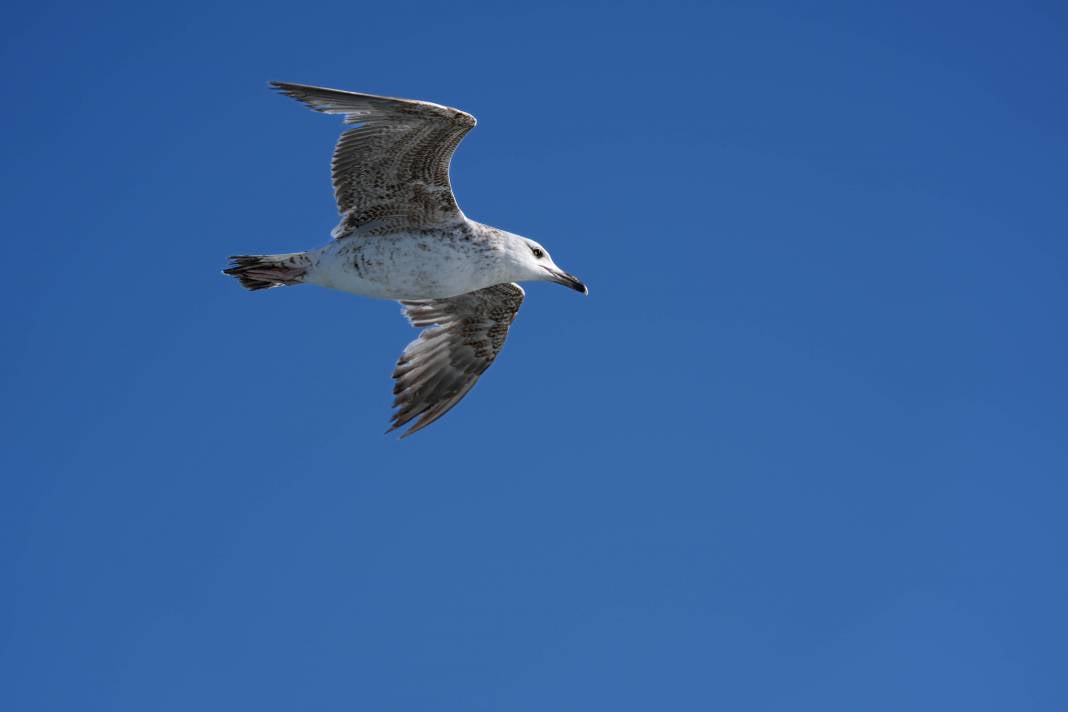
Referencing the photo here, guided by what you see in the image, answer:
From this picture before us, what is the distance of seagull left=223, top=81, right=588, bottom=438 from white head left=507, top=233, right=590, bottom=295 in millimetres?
12

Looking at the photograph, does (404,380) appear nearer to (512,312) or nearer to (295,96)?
→ (512,312)

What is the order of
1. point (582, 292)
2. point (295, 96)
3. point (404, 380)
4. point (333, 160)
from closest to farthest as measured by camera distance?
point (295, 96), point (333, 160), point (582, 292), point (404, 380)

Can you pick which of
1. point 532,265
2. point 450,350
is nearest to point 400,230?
point 532,265

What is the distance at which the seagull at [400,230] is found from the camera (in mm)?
12719

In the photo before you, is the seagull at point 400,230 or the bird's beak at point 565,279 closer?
the seagull at point 400,230

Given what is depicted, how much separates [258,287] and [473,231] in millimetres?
2179

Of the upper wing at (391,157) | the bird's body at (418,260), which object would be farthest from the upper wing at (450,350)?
the upper wing at (391,157)

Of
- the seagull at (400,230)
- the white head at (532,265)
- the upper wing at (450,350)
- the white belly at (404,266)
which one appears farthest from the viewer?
the upper wing at (450,350)

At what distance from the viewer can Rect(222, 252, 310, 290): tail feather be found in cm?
1378

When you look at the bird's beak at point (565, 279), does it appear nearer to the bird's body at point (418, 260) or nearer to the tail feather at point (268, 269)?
the bird's body at point (418, 260)

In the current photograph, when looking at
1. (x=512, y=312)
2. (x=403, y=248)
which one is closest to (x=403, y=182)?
(x=403, y=248)

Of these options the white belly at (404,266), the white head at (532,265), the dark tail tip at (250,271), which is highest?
the white head at (532,265)

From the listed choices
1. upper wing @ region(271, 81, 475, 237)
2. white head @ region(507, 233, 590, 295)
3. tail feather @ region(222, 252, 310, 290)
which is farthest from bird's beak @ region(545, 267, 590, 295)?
tail feather @ region(222, 252, 310, 290)

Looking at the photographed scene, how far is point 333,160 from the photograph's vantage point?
13234 millimetres
